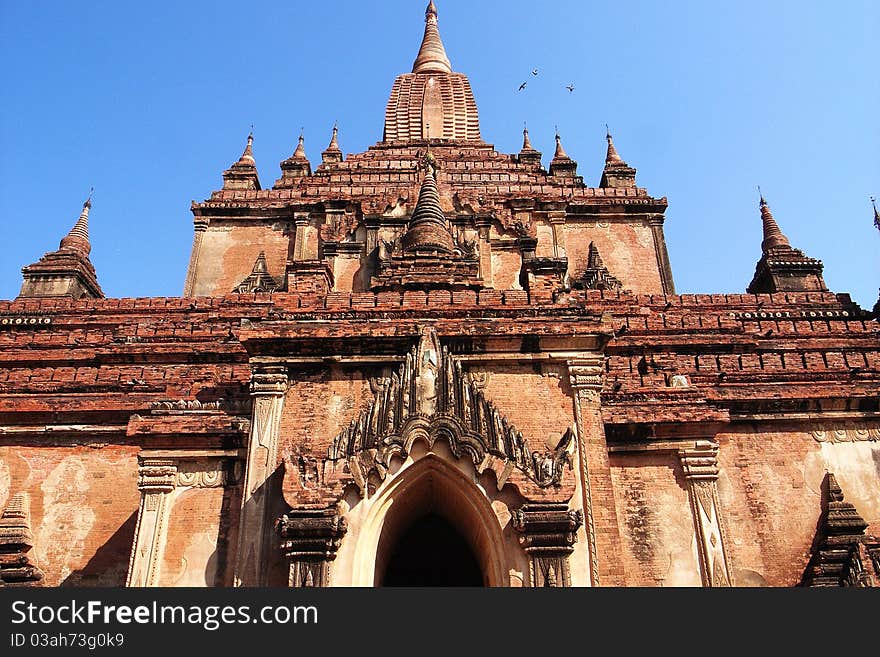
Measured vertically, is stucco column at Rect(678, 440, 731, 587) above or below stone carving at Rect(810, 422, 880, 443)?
below

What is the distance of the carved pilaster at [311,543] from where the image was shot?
11.0 meters

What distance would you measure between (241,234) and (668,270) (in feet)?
54.6

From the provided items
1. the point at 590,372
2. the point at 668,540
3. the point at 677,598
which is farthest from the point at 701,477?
the point at 677,598

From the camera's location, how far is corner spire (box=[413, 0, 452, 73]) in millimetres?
45906

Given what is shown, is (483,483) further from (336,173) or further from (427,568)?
(336,173)

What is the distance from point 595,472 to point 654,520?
1.48 meters

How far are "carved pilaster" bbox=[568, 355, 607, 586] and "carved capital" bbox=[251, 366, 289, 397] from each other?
183 inches

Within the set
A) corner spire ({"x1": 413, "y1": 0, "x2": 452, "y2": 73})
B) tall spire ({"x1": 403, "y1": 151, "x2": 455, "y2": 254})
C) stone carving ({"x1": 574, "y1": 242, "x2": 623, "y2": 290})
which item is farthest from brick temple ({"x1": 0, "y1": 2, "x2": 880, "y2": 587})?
corner spire ({"x1": 413, "y1": 0, "x2": 452, "y2": 73})

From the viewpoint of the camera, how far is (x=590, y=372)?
12844mm

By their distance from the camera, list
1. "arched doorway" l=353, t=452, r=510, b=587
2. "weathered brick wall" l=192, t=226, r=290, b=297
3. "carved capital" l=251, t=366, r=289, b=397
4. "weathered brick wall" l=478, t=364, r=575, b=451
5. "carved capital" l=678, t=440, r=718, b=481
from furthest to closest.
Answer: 1. "weathered brick wall" l=192, t=226, r=290, b=297
2. "carved capital" l=678, t=440, r=718, b=481
3. "carved capital" l=251, t=366, r=289, b=397
4. "weathered brick wall" l=478, t=364, r=575, b=451
5. "arched doorway" l=353, t=452, r=510, b=587

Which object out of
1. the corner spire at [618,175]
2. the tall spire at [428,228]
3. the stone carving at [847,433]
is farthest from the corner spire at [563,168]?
the stone carving at [847,433]

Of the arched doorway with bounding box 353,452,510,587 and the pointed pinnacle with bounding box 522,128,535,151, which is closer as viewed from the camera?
the arched doorway with bounding box 353,452,510,587

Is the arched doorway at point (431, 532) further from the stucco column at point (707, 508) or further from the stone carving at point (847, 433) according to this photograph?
the stone carving at point (847, 433)

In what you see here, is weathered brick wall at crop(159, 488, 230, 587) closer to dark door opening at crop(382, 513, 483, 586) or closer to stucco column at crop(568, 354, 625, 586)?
dark door opening at crop(382, 513, 483, 586)
